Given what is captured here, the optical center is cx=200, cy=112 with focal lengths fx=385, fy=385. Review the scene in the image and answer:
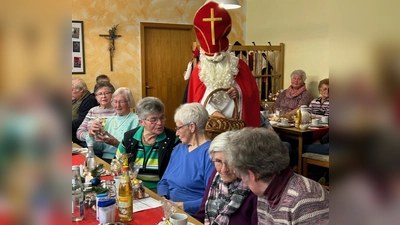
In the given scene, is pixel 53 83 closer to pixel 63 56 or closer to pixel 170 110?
pixel 63 56

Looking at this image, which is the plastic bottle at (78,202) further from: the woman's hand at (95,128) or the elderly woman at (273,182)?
the woman's hand at (95,128)

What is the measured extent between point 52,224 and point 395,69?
27cm

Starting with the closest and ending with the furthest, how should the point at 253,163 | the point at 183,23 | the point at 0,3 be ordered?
the point at 0,3
the point at 253,163
the point at 183,23

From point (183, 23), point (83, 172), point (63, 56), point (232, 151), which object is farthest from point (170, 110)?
point (63, 56)

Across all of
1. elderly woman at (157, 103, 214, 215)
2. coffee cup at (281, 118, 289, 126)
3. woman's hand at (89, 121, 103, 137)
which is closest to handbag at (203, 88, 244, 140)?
elderly woman at (157, 103, 214, 215)

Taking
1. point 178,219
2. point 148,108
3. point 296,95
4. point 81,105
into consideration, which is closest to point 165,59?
point 296,95

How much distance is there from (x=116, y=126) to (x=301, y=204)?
218cm

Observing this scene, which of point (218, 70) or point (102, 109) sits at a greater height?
point (218, 70)

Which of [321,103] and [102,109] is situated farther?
[321,103]

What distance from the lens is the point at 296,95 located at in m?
5.05

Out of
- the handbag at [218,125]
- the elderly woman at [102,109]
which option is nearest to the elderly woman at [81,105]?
the elderly woman at [102,109]

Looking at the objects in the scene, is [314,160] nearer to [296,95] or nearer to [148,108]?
[296,95]

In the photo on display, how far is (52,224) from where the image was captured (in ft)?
0.93

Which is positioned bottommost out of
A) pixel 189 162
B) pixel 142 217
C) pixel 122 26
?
pixel 142 217
